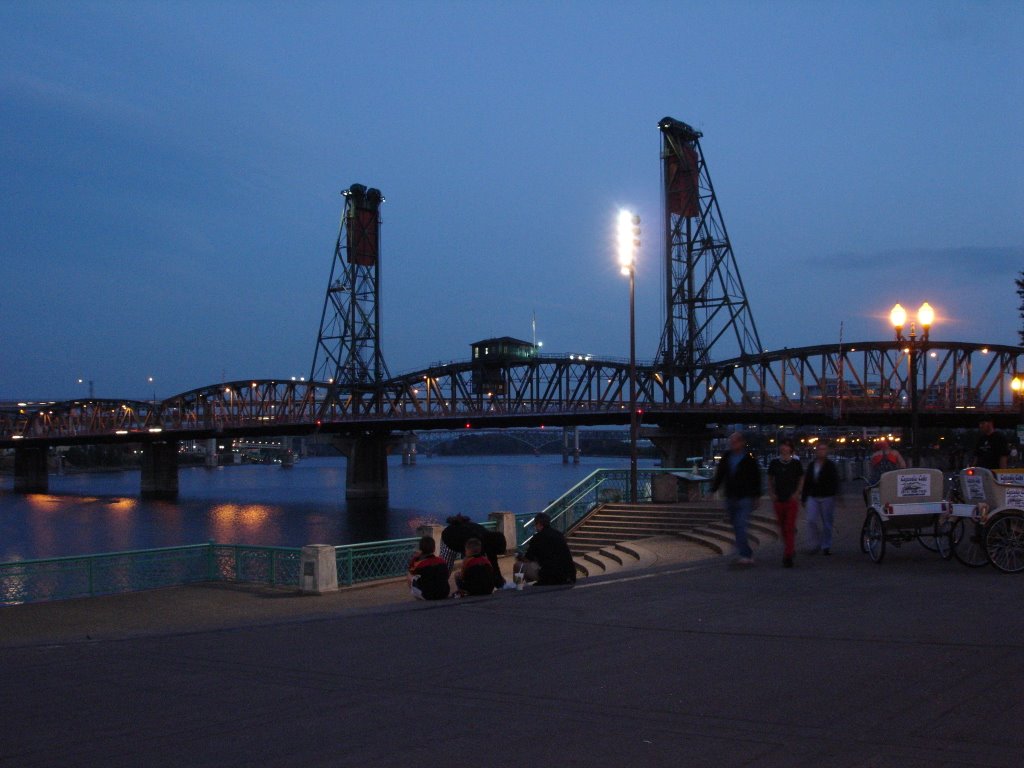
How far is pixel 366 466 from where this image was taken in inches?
4092

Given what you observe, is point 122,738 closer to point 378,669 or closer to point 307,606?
point 378,669

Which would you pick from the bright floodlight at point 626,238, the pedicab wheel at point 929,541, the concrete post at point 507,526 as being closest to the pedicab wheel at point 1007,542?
the pedicab wheel at point 929,541

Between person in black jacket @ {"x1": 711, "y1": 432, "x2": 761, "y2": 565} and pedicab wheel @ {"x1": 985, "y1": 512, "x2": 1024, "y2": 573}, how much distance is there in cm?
290

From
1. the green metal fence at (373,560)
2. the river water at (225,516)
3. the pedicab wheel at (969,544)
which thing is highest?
the pedicab wheel at (969,544)

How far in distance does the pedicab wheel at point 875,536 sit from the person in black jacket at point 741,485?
1503 millimetres

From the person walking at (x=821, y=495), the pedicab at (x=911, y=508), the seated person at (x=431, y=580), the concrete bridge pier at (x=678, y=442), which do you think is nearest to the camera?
the pedicab at (x=911, y=508)

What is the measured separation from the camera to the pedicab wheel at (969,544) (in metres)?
12.2

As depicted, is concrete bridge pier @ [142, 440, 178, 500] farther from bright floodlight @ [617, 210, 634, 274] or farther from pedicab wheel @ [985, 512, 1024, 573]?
pedicab wheel @ [985, 512, 1024, 573]

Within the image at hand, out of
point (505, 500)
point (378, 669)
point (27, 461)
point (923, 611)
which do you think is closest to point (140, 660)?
point (378, 669)

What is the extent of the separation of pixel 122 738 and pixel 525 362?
338 feet

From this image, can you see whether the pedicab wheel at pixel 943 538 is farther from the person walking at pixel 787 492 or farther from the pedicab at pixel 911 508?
the person walking at pixel 787 492

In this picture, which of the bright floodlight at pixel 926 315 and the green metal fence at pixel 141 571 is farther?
the bright floodlight at pixel 926 315

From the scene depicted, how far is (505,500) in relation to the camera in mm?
89875

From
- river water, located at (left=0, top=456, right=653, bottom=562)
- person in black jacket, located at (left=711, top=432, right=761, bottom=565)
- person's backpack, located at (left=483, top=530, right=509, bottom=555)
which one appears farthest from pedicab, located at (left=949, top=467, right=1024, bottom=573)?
river water, located at (left=0, top=456, right=653, bottom=562)
